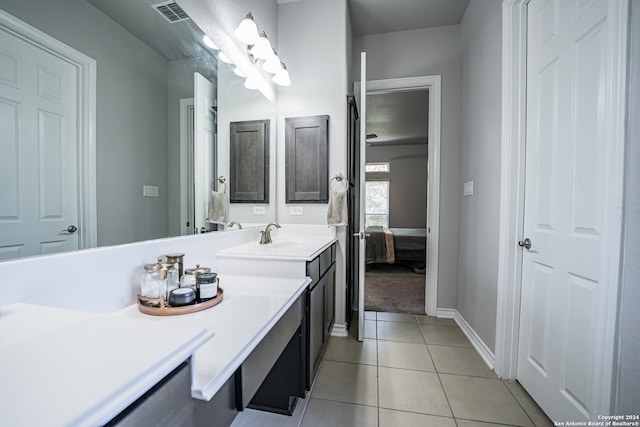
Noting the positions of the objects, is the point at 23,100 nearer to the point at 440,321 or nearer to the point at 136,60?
the point at 136,60

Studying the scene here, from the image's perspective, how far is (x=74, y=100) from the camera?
0.76 metres

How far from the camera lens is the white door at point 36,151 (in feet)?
2.06

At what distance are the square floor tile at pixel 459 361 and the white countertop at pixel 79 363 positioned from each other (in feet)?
6.18

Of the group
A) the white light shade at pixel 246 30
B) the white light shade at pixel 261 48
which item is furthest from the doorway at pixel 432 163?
the white light shade at pixel 246 30

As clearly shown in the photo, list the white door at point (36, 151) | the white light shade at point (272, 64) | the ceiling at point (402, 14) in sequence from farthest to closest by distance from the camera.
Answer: the ceiling at point (402, 14) < the white light shade at point (272, 64) < the white door at point (36, 151)

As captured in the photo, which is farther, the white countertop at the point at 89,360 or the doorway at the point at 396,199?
the doorway at the point at 396,199

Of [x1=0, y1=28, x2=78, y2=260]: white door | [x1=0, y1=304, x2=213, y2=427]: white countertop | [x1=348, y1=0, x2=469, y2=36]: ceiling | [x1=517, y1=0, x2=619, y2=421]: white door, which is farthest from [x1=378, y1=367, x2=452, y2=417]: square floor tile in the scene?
[x1=348, y1=0, x2=469, y2=36]: ceiling

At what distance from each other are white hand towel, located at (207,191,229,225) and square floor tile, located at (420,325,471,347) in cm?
190

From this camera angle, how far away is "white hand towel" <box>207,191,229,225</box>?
140 centimetres

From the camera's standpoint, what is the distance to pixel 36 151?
0.68 m

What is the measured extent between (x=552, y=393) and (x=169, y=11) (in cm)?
258

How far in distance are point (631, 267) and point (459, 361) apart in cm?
131

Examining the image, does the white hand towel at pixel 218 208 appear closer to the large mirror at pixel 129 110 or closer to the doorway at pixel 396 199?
the large mirror at pixel 129 110

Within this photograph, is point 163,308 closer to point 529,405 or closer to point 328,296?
point 328,296
